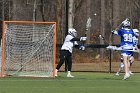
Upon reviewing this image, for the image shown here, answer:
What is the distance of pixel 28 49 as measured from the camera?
18156 millimetres

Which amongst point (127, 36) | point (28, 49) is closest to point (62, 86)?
point (127, 36)

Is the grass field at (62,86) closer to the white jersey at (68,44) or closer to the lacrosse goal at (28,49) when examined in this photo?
the lacrosse goal at (28,49)

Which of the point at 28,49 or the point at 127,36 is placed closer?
the point at 127,36

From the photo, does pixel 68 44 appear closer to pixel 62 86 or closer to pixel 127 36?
pixel 127 36

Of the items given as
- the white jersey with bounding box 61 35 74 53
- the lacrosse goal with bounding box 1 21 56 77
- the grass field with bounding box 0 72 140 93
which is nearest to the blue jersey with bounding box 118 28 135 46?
the grass field with bounding box 0 72 140 93

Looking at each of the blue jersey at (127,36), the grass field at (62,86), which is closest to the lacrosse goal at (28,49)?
the grass field at (62,86)

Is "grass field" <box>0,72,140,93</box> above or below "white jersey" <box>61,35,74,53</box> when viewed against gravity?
below

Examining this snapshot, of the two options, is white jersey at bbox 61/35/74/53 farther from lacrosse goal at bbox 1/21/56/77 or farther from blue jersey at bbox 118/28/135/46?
blue jersey at bbox 118/28/135/46

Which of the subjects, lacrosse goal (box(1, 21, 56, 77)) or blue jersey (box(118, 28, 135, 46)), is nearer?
blue jersey (box(118, 28, 135, 46))

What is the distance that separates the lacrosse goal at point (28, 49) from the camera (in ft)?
57.7

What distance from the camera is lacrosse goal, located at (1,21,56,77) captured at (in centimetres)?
1758

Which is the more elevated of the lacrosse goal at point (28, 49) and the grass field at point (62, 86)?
the lacrosse goal at point (28, 49)

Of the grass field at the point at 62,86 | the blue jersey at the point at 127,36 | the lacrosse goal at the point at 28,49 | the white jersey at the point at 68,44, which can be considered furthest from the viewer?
the white jersey at the point at 68,44

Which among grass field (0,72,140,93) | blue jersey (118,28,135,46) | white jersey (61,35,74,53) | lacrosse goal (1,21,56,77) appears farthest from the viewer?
white jersey (61,35,74,53)
